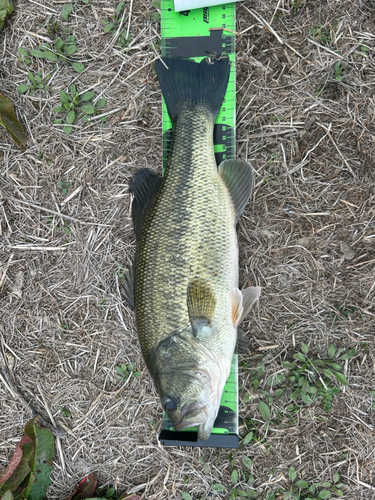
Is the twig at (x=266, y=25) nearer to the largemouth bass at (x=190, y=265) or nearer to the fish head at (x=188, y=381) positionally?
the largemouth bass at (x=190, y=265)

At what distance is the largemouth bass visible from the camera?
80.6 inches

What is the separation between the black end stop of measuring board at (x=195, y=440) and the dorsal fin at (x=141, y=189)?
1489 millimetres

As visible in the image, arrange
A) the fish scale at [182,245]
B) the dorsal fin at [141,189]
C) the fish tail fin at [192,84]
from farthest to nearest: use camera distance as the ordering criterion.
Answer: the fish tail fin at [192,84] < the dorsal fin at [141,189] < the fish scale at [182,245]

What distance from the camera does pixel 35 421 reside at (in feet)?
8.84

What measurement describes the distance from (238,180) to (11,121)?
74.9 inches

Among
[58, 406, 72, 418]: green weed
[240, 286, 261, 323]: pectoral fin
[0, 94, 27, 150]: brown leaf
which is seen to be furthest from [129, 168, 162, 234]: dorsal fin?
[58, 406, 72, 418]: green weed

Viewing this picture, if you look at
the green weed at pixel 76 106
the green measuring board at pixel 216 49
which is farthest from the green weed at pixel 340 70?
the green weed at pixel 76 106

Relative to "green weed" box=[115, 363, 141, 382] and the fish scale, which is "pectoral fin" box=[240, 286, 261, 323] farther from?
"green weed" box=[115, 363, 141, 382]

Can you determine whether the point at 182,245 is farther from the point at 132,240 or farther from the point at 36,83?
the point at 36,83

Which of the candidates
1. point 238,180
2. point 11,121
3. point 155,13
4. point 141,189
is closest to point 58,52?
point 11,121

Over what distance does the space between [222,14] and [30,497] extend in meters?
3.96

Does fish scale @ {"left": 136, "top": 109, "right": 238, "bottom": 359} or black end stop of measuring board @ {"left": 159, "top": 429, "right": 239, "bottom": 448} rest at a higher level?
fish scale @ {"left": 136, "top": 109, "right": 238, "bottom": 359}

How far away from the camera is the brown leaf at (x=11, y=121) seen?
2.70 m

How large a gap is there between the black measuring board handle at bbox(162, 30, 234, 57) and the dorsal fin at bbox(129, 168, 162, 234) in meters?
1.02
